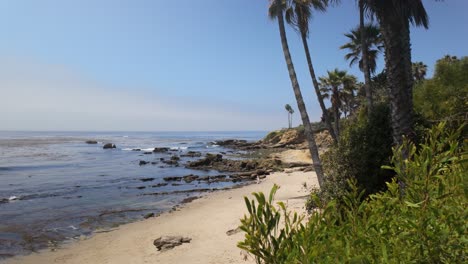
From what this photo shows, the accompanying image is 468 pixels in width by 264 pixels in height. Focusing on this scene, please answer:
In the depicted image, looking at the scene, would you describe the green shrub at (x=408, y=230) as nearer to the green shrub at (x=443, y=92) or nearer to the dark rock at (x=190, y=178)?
the green shrub at (x=443, y=92)

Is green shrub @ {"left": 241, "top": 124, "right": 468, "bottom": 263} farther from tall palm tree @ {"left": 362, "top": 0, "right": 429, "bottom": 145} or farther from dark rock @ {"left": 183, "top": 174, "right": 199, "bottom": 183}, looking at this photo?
dark rock @ {"left": 183, "top": 174, "right": 199, "bottom": 183}

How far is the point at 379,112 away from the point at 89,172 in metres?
30.3

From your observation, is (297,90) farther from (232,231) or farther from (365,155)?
(232,231)

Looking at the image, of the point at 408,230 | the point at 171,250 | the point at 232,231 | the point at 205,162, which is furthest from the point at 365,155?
the point at 205,162

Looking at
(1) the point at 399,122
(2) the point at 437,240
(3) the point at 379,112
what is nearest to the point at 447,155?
(2) the point at 437,240

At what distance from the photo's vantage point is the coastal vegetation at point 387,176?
1810mm

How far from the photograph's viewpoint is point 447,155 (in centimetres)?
201

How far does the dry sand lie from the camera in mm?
9516

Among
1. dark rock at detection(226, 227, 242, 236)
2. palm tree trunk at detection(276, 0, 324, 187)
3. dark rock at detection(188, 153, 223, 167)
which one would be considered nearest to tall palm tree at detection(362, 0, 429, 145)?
palm tree trunk at detection(276, 0, 324, 187)

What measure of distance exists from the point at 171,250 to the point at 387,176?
696cm

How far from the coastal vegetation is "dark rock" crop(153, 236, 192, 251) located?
11.0 ft

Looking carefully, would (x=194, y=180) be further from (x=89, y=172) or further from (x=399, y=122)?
(x=399, y=122)

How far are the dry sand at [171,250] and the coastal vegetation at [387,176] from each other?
6.67 ft

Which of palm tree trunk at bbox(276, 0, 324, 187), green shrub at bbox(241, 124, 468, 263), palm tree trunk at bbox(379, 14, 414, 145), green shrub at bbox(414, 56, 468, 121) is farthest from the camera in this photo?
palm tree trunk at bbox(276, 0, 324, 187)
